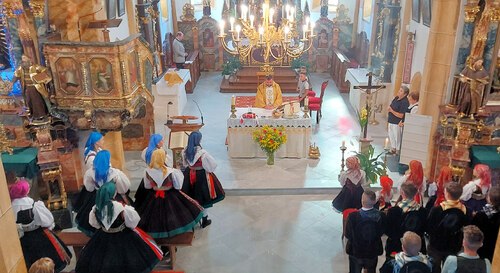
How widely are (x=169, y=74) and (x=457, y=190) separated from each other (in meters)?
10.2

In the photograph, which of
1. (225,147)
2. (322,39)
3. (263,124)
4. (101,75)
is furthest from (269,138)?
(322,39)

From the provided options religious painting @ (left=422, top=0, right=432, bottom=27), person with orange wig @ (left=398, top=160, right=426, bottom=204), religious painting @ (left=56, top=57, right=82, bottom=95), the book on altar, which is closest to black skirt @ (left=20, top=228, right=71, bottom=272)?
religious painting @ (left=56, top=57, right=82, bottom=95)

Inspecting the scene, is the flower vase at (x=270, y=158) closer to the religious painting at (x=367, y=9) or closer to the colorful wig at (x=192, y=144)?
the colorful wig at (x=192, y=144)

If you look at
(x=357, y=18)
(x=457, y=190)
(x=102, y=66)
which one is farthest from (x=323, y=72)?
(x=457, y=190)

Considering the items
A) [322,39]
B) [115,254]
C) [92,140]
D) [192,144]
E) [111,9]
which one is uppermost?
[111,9]

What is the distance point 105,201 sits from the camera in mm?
5887

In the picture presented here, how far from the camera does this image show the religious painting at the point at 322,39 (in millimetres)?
19844

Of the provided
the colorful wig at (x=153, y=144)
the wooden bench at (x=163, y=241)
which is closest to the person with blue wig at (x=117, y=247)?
the wooden bench at (x=163, y=241)

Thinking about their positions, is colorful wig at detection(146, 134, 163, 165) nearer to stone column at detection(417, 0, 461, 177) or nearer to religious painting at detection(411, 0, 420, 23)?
stone column at detection(417, 0, 461, 177)

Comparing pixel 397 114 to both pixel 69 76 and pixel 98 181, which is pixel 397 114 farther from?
pixel 69 76

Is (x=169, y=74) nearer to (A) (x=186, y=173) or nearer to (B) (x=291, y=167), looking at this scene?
(B) (x=291, y=167)

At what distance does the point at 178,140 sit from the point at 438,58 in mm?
5450

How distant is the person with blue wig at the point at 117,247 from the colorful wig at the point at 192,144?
6.47ft

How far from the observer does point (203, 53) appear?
20.4 metres
